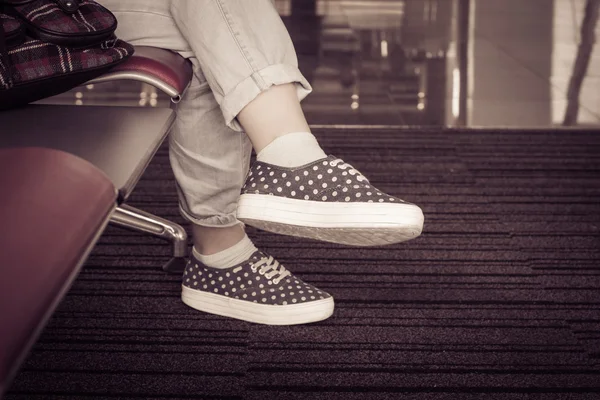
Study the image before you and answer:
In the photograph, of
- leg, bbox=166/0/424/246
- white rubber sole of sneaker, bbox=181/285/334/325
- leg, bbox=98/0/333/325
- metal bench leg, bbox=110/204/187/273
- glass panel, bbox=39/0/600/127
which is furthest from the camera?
glass panel, bbox=39/0/600/127

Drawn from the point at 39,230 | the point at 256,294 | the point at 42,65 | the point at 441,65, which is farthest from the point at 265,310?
the point at 441,65

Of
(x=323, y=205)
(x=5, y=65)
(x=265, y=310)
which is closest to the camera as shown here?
(x=5, y=65)

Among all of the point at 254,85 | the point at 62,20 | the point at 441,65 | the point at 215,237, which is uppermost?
the point at 62,20

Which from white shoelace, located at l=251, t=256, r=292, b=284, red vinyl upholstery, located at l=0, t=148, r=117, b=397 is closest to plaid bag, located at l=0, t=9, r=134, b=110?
red vinyl upholstery, located at l=0, t=148, r=117, b=397

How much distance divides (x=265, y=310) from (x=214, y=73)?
16.9 inches

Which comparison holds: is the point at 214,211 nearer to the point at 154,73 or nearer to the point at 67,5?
the point at 154,73

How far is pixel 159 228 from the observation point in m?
1.44

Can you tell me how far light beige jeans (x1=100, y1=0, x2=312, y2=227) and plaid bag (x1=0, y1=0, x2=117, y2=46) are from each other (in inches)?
5.1

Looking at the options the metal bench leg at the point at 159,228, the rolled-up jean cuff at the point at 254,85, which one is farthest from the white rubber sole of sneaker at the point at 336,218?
the metal bench leg at the point at 159,228

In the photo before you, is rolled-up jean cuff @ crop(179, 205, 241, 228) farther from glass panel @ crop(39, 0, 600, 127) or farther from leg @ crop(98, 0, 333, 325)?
glass panel @ crop(39, 0, 600, 127)

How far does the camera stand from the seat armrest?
1.00m

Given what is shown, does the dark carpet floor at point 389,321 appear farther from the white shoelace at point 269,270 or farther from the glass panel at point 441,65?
the glass panel at point 441,65

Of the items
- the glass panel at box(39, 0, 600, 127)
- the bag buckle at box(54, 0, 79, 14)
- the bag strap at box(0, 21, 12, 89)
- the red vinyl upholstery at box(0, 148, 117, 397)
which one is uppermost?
the bag buckle at box(54, 0, 79, 14)

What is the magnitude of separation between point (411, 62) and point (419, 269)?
209 centimetres
